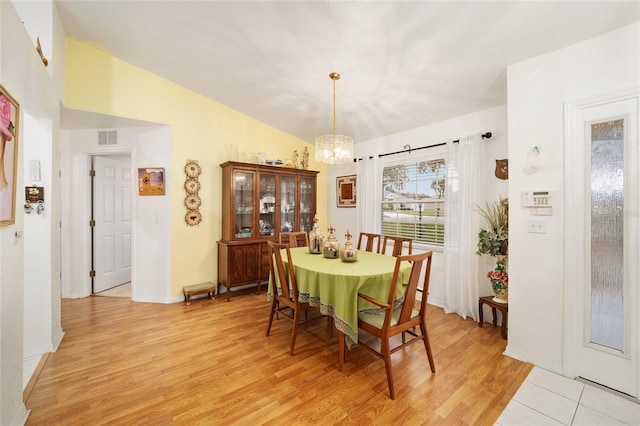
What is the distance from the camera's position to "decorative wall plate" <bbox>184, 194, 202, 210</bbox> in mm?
3615

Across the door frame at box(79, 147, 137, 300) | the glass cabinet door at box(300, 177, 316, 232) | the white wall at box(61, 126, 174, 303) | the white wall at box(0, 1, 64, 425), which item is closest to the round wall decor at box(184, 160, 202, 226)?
the white wall at box(61, 126, 174, 303)

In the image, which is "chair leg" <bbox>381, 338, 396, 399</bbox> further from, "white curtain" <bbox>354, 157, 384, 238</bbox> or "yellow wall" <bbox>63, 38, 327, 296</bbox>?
"yellow wall" <bbox>63, 38, 327, 296</bbox>

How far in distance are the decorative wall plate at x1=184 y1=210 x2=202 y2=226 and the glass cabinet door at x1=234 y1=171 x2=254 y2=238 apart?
533 millimetres

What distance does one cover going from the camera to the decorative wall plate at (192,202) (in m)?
3.62

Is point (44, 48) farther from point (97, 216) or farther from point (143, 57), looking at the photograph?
point (97, 216)

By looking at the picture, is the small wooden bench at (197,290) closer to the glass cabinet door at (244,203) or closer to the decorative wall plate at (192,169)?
the glass cabinet door at (244,203)

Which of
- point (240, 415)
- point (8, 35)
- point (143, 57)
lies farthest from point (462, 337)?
point (143, 57)

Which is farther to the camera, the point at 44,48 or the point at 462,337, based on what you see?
the point at 462,337

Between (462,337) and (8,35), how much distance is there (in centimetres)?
396

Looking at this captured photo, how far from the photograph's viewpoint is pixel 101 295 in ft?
12.4

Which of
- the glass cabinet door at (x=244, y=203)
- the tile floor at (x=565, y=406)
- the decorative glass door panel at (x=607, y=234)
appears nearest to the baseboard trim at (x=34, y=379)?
the glass cabinet door at (x=244, y=203)

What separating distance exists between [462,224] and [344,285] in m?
1.89

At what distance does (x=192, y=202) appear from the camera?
3.65 meters

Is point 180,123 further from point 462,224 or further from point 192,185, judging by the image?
point 462,224
